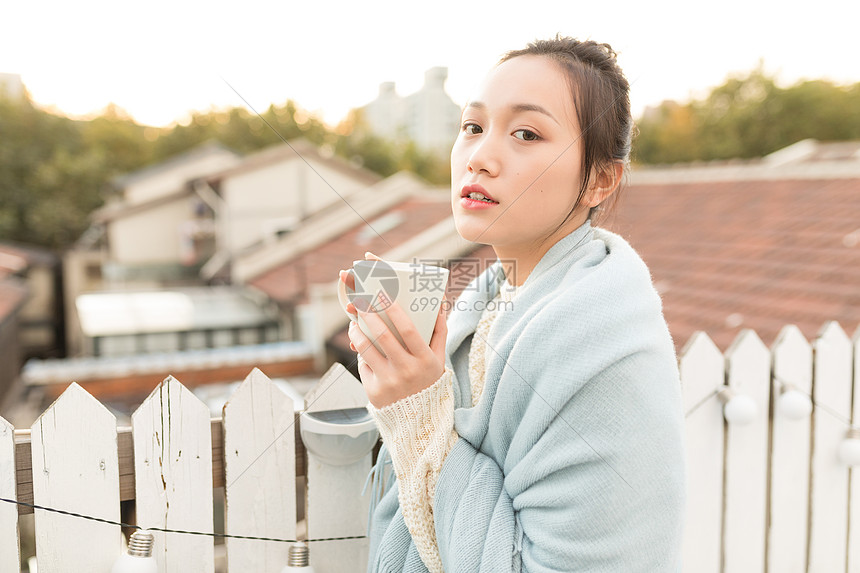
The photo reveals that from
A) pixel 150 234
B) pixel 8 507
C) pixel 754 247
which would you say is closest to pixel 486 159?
pixel 8 507

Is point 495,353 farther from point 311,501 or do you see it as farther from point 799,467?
point 799,467

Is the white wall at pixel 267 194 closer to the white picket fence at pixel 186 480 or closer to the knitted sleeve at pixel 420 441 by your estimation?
the white picket fence at pixel 186 480

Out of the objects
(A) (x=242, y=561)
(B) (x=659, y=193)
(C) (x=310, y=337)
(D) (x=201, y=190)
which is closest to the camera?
(A) (x=242, y=561)

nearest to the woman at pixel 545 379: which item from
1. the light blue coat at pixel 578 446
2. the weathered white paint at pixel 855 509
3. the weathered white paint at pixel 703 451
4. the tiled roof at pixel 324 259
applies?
the light blue coat at pixel 578 446

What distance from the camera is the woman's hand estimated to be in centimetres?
67

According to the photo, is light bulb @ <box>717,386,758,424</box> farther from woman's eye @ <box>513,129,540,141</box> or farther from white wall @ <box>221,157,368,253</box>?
white wall @ <box>221,157,368,253</box>

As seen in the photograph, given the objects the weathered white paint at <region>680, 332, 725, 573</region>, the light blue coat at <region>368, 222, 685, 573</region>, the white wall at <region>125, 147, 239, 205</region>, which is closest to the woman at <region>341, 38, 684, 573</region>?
the light blue coat at <region>368, 222, 685, 573</region>

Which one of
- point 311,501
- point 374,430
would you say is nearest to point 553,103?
point 374,430

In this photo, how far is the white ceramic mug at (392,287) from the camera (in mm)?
663

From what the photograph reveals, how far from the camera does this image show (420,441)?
73cm

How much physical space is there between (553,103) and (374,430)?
590 millimetres

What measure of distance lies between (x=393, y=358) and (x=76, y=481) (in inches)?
21.6

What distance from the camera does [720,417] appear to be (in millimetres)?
1335

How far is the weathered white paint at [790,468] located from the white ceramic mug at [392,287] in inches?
41.6
